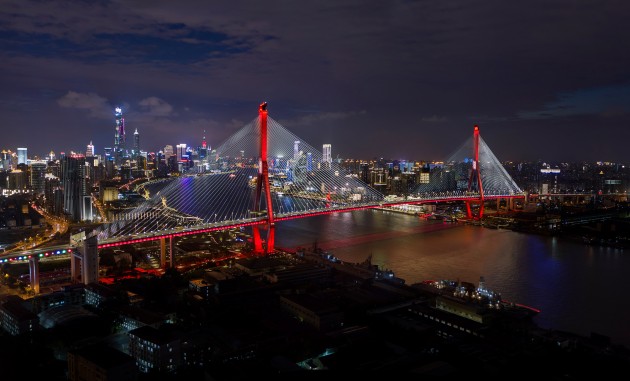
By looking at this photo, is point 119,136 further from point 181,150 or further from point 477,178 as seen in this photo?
point 477,178

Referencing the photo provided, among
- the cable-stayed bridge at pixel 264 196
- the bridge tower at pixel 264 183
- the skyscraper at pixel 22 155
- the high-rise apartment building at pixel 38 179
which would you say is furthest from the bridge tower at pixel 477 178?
the skyscraper at pixel 22 155

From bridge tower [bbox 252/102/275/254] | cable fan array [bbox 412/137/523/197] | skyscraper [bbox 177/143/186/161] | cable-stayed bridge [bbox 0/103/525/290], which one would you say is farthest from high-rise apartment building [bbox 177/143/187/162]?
bridge tower [bbox 252/102/275/254]

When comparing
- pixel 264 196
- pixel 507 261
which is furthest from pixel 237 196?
pixel 507 261

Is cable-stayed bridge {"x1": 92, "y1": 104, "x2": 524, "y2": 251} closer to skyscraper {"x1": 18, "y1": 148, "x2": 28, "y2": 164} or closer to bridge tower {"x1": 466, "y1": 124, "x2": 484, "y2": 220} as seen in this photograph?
bridge tower {"x1": 466, "y1": 124, "x2": 484, "y2": 220}

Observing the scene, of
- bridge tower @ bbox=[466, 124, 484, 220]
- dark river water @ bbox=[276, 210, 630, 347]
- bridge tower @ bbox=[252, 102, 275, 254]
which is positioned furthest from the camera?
bridge tower @ bbox=[466, 124, 484, 220]

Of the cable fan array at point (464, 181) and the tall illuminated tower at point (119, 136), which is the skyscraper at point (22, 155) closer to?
the tall illuminated tower at point (119, 136)
